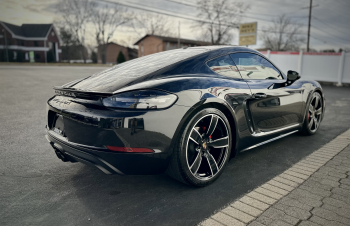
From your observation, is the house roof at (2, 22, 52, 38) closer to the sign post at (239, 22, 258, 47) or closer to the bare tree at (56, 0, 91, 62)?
the bare tree at (56, 0, 91, 62)

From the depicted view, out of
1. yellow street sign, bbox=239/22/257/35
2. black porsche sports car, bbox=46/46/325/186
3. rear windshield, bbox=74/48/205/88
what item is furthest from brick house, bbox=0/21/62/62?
black porsche sports car, bbox=46/46/325/186

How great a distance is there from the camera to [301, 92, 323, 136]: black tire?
4.63m

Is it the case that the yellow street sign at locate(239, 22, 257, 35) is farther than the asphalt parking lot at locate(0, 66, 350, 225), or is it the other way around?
the yellow street sign at locate(239, 22, 257, 35)

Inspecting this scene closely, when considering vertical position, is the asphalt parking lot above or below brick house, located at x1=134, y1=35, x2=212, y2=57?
below

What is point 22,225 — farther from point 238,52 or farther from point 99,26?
point 99,26

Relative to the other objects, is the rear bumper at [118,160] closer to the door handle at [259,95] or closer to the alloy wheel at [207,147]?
the alloy wheel at [207,147]

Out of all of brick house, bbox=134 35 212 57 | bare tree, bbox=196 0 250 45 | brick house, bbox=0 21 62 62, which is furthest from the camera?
brick house, bbox=0 21 62 62

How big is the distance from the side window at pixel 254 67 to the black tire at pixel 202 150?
0.81 m

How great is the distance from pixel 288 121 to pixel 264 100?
82 centimetres

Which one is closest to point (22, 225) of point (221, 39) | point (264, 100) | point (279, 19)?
point (264, 100)

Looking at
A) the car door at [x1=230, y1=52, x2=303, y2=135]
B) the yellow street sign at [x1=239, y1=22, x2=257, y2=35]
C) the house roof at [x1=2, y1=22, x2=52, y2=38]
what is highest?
the house roof at [x1=2, y1=22, x2=52, y2=38]

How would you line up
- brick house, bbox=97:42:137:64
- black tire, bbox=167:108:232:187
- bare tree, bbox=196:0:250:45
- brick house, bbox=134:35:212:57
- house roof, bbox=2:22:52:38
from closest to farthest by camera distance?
1. black tire, bbox=167:108:232:187
2. bare tree, bbox=196:0:250:45
3. brick house, bbox=134:35:212:57
4. house roof, bbox=2:22:52:38
5. brick house, bbox=97:42:137:64

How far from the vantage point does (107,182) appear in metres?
2.93

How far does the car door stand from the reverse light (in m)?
1.19
